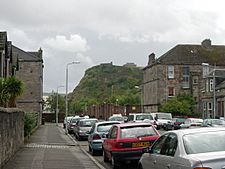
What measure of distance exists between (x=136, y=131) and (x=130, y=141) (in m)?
0.61

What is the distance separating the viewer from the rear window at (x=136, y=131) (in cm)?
1702

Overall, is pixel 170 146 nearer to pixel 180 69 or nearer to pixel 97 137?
pixel 97 137

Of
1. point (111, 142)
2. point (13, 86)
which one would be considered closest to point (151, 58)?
point (13, 86)

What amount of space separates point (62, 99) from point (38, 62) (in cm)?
4722

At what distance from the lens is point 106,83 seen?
15200 cm

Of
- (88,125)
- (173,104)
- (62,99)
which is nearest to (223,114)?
(173,104)

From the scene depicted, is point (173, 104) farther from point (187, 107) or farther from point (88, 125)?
point (88, 125)

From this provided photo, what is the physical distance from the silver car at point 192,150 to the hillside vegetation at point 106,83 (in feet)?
411

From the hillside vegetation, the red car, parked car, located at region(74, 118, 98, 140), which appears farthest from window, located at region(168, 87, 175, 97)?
the red car

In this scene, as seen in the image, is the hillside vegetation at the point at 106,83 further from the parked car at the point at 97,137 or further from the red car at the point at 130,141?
the red car at the point at 130,141

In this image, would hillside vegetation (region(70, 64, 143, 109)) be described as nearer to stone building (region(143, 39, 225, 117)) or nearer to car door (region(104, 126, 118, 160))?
stone building (region(143, 39, 225, 117))

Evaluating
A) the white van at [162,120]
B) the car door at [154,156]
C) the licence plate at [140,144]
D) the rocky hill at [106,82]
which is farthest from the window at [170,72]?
the car door at [154,156]

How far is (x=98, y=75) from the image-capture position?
156750 mm

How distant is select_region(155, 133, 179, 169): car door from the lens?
31.3 ft
